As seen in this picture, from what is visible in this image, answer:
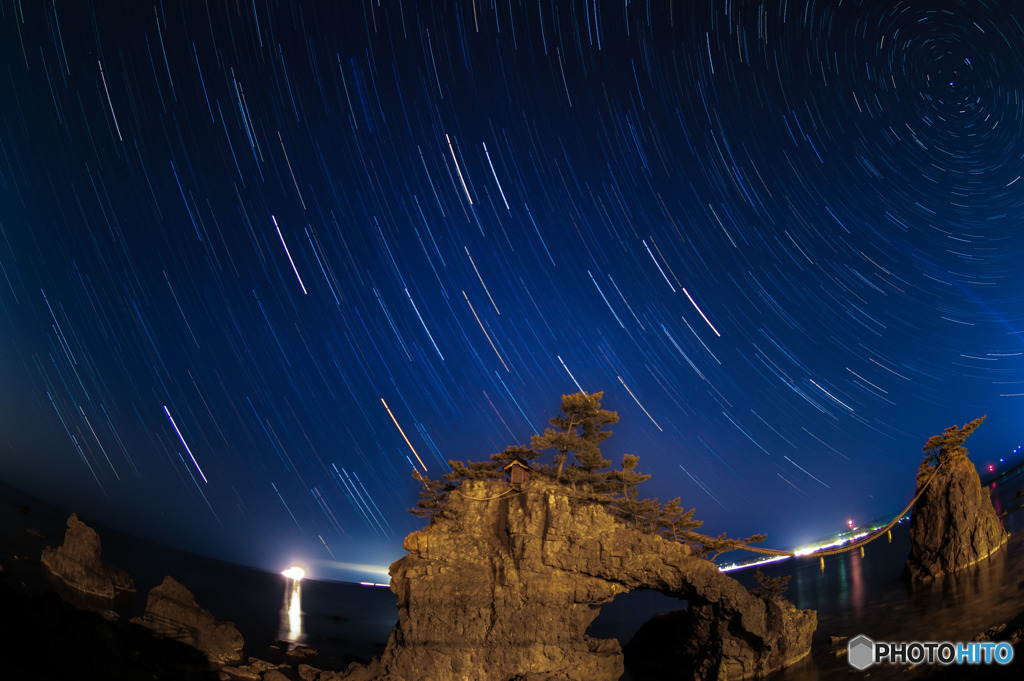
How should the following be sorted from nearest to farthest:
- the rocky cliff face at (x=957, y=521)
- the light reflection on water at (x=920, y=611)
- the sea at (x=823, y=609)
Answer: the light reflection on water at (x=920, y=611), the sea at (x=823, y=609), the rocky cliff face at (x=957, y=521)

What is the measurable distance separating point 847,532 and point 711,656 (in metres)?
129

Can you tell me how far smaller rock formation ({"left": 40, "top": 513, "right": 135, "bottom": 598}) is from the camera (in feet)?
149

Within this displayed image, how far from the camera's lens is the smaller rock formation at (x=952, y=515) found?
30484 millimetres

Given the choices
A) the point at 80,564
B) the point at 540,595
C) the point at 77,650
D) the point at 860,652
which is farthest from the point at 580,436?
the point at 80,564

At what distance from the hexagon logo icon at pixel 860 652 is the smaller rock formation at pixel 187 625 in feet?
104

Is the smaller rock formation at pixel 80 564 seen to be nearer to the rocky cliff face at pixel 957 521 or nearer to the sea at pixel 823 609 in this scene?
the sea at pixel 823 609

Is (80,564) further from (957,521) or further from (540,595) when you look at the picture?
(957,521)

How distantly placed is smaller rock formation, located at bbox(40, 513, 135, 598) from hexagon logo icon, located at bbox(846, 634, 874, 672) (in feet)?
169

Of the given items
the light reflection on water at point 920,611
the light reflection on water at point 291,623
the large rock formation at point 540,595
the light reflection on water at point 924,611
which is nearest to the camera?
the light reflection on water at point 920,611

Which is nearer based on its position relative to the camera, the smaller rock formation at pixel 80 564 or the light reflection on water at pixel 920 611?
the light reflection on water at pixel 920 611

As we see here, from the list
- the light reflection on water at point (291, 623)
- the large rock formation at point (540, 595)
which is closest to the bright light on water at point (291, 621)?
the light reflection on water at point (291, 623)

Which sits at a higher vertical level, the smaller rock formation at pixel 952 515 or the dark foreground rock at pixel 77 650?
the smaller rock formation at pixel 952 515

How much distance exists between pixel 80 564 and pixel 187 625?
1903cm

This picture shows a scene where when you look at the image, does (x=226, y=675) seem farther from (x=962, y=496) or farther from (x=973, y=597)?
(x=962, y=496)
